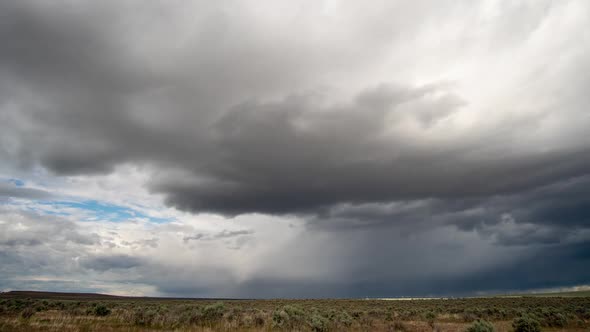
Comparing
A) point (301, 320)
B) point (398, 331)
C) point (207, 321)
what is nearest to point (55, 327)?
point (207, 321)

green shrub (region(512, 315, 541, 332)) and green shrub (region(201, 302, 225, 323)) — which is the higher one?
green shrub (region(201, 302, 225, 323))

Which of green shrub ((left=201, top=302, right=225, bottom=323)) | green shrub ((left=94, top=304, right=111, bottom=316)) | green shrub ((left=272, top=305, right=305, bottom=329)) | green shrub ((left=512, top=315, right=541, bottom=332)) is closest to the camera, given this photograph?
green shrub ((left=512, top=315, right=541, bottom=332))

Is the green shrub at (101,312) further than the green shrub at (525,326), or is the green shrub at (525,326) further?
the green shrub at (101,312)

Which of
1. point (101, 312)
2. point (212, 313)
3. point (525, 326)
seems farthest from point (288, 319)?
point (101, 312)

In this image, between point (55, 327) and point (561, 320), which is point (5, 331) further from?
point (561, 320)

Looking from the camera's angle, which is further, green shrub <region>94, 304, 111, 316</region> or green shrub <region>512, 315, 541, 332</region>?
green shrub <region>94, 304, 111, 316</region>

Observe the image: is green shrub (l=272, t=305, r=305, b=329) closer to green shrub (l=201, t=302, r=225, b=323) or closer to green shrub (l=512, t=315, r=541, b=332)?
green shrub (l=201, t=302, r=225, b=323)

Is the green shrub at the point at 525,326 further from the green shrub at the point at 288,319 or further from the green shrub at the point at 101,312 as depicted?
the green shrub at the point at 101,312

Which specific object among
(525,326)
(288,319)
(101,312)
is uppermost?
(101,312)

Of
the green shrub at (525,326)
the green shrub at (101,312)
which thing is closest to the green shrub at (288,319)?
the green shrub at (525,326)

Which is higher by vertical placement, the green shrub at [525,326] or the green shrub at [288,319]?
the green shrub at [288,319]

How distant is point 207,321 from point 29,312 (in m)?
18.0

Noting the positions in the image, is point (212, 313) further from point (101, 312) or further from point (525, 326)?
point (525, 326)

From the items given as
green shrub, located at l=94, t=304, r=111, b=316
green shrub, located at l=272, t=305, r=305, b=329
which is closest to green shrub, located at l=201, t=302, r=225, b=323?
green shrub, located at l=272, t=305, r=305, b=329
